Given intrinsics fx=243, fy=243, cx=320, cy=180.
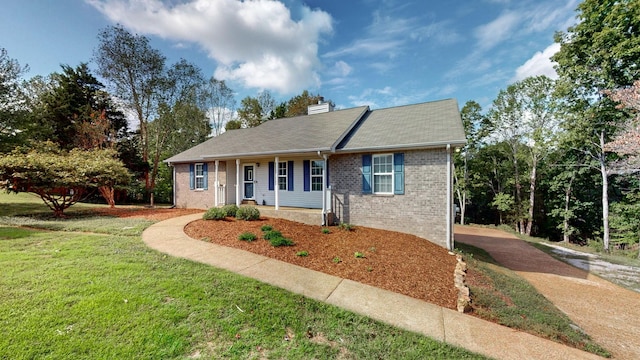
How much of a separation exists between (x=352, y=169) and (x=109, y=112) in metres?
24.2

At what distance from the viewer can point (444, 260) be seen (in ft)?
22.6

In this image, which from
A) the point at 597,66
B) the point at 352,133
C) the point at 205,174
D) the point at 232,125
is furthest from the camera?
the point at 232,125

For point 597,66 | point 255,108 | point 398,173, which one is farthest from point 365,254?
point 255,108

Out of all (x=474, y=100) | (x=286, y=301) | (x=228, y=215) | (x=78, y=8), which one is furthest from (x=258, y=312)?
(x=474, y=100)

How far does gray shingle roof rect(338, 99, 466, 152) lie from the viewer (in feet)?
27.3

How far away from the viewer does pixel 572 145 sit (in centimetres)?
1584

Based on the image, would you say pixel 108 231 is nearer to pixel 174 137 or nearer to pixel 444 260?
pixel 444 260

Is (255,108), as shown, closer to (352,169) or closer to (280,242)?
(352,169)

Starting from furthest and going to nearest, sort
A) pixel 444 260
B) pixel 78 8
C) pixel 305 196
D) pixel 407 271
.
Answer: pixel 305 196
pixel 78 8
pixel 444 260
pixel 407 271

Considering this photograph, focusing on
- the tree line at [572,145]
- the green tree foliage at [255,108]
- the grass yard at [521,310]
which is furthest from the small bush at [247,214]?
the green tree foliage at [255,108]

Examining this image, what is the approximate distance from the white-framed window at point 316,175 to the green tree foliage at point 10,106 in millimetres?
18986

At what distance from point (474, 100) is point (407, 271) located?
22.7 metres

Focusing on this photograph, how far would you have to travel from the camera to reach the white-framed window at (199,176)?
548 inches

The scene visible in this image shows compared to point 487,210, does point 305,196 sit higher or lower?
higher
